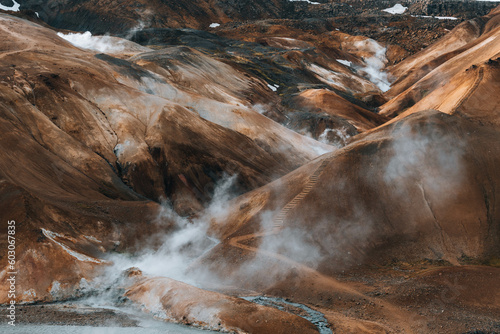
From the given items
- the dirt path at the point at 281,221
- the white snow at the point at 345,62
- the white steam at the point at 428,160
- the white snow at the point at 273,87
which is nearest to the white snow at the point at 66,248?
the dirt path at the point at 281,221

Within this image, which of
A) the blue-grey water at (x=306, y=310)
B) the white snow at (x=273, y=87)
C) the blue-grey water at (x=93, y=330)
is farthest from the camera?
the white snow at (x=273, y=87)

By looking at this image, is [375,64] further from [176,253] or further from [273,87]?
[176,253]

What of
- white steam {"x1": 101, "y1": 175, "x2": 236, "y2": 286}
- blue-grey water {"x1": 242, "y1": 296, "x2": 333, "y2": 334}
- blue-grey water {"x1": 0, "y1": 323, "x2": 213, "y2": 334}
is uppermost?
blue-grey water {"x1": 242, "y1": 296, "x2": 333, "y2": 334}

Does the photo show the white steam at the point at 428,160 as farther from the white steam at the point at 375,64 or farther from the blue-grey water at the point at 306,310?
the white steam at the point at 375,64

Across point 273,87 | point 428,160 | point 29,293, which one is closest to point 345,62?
point 273,87

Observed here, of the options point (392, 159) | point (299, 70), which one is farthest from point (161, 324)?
point (299, 70)

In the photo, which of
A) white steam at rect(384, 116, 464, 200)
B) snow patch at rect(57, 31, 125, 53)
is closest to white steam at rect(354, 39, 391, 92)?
snow patch at rect(57, 31, 125, 53)

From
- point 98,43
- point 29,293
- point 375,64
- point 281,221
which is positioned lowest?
point 29,293

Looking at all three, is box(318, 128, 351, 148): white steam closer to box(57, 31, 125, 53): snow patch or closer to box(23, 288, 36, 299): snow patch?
box(57, 31, 125, 53): snow patch

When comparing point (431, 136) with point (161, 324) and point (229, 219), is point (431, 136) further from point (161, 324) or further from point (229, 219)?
point (161, 324)
